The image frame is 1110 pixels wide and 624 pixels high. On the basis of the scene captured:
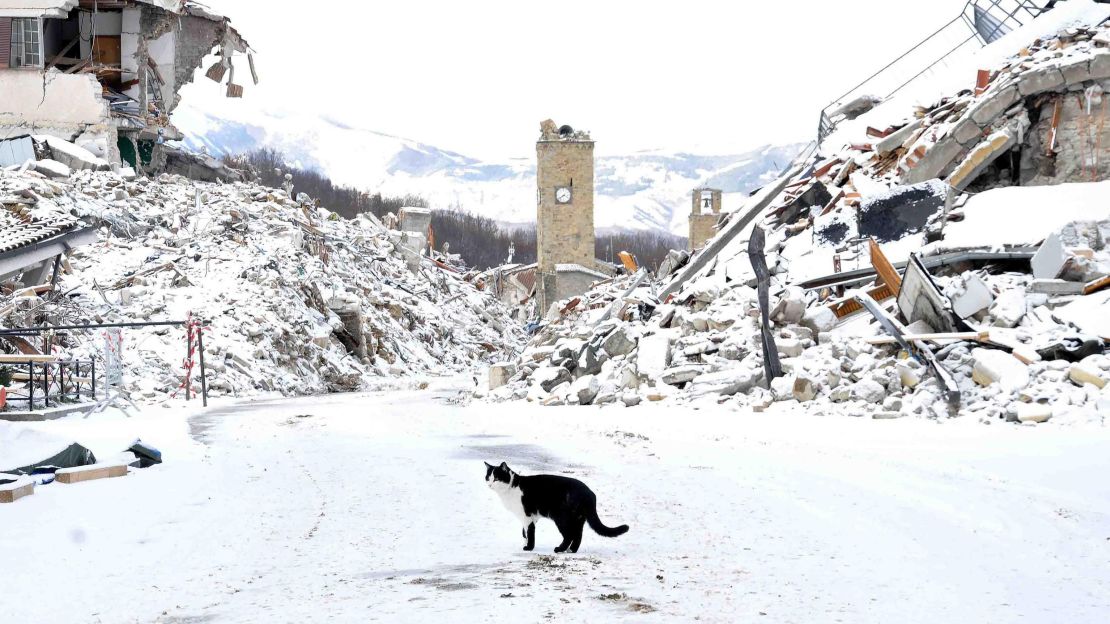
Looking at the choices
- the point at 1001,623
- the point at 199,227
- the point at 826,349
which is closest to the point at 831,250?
the point at 826,349

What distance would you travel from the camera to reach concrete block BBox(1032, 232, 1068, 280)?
14211mm

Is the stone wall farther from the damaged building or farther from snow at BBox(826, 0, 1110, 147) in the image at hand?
snow at BBox(826, 0, 1110, 147)

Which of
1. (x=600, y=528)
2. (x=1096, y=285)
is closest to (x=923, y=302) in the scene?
(x=1096, y=285)

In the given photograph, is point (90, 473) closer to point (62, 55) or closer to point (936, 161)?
point (936, 161)

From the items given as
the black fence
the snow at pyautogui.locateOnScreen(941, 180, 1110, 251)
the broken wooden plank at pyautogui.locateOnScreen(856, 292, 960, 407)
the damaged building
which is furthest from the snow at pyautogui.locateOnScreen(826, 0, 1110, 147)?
the damaged building

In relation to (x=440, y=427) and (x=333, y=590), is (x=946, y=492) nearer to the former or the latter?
(x=333, y=590)

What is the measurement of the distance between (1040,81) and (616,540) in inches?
610

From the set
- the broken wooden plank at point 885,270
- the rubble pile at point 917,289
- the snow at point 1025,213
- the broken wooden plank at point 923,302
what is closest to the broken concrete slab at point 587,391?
the rubble pile at point 917,289

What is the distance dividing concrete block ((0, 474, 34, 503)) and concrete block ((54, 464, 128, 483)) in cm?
36

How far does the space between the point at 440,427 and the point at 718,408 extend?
12.4 ft

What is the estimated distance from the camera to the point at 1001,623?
4.87m

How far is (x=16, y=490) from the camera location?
8.52m

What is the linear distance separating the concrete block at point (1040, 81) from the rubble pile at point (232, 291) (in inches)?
651

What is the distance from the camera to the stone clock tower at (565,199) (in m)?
50.4
